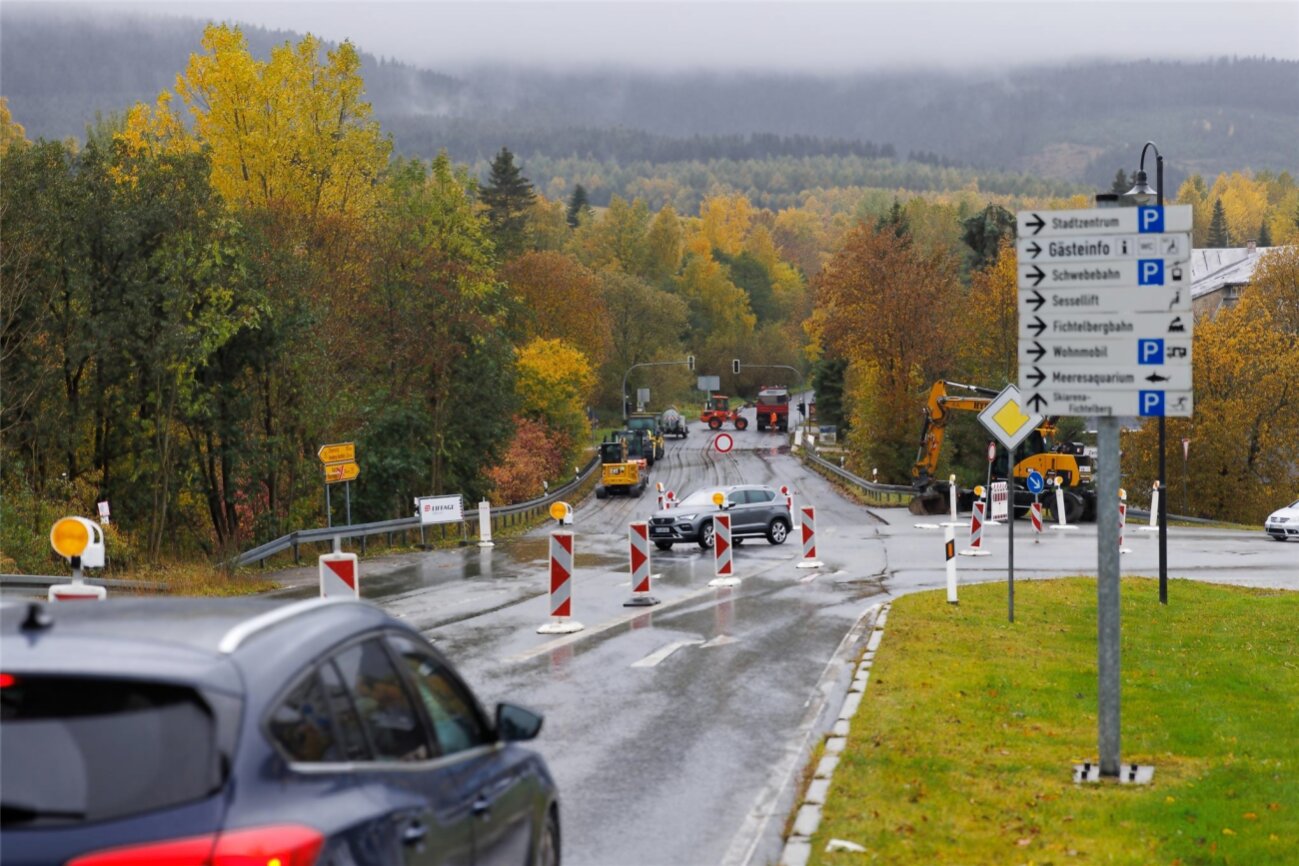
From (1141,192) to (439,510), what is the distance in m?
24.4

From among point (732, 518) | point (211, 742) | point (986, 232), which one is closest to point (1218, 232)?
point (986, 232)

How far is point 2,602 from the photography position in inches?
217

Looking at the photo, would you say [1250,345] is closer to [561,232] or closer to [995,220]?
[995,220]

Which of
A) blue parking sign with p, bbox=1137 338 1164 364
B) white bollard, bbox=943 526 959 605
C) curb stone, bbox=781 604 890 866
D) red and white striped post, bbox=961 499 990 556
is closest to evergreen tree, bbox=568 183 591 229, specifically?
red and white striped post, bbox=961 499 990 556

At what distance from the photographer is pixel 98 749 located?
4.22 meters

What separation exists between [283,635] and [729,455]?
91786 mm

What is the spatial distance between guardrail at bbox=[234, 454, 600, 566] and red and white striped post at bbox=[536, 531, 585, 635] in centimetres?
801

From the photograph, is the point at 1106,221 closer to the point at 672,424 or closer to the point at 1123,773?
the point at 1123,773

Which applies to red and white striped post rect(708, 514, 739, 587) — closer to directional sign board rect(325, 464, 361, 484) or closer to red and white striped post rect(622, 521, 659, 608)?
red and white striped post rect(622, 521, 659, 608)

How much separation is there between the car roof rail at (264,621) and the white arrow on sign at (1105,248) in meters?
6.74

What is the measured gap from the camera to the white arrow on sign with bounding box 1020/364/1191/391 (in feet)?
35.1

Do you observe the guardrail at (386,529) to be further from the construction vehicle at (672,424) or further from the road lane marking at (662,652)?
the construction vehicle at (672,424)

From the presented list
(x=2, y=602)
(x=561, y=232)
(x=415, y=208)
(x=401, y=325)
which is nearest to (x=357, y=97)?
(x=415, y=208)

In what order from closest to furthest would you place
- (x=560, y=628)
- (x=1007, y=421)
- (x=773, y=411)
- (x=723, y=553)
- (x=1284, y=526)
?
(x=560, y=628), (x=1007, y=421), (x=723, y=553), (x=1284, y=526), (x=773, y=411)
